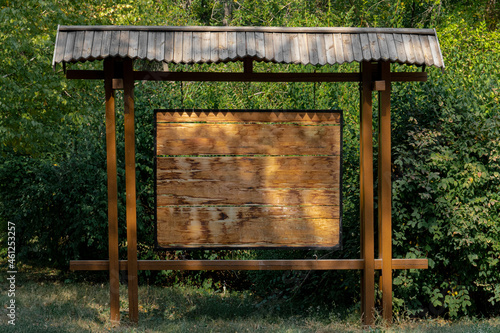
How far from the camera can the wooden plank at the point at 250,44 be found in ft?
16.6

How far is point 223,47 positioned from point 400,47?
1.72m

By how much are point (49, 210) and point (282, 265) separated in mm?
4267

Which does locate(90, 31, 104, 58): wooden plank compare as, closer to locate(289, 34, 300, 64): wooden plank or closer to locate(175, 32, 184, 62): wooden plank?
locate(175, 32, 184, 62): wooden plank

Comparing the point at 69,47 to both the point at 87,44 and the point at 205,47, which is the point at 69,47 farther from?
the point at 205,47

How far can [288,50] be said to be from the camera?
5.15 m

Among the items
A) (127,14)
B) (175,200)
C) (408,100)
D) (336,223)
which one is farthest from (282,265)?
(127,14)

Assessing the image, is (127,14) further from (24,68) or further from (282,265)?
(282,265)

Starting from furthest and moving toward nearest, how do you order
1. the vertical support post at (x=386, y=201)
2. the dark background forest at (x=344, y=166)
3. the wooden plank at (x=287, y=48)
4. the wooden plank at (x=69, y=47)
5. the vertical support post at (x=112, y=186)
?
the dark background forest at (x=344, y=166), the vertical support post at (x=386, y=201), the vertical support post at (x=112, y=186), the wooden plank at (x=287, y=48), the wooden plank at (x=69, y=47)

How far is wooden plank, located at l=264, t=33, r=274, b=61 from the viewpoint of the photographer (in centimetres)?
509

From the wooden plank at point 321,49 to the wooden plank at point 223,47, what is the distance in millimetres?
891

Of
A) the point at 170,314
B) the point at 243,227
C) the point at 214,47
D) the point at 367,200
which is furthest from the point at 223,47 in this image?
the point at 170,314

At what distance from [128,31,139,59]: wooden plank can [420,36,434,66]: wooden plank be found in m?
2.77

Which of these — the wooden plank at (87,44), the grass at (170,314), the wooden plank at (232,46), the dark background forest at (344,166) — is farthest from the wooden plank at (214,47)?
the grass at (170,314)

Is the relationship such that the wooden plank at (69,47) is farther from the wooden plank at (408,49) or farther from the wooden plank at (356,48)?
the wooden plank at (408,49)
